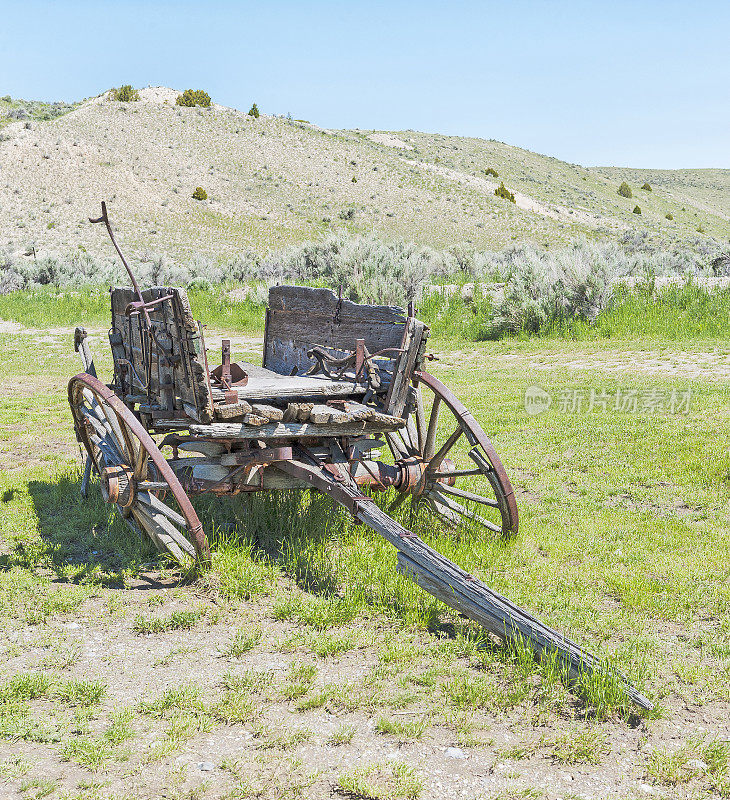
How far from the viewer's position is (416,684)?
3.23 meters

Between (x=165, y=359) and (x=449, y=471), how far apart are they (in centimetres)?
204

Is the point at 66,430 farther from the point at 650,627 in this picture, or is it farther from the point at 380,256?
the point at 380,256

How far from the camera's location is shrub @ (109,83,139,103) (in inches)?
2328

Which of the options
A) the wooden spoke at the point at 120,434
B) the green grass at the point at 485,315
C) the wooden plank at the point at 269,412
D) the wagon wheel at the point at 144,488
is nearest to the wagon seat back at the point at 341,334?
the wooden plank at the point at 269,412

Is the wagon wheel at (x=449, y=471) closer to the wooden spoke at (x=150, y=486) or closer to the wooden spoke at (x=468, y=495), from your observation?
the wooden spoke at (x=468, y=495)

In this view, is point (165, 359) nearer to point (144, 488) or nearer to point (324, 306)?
point (144, 488)

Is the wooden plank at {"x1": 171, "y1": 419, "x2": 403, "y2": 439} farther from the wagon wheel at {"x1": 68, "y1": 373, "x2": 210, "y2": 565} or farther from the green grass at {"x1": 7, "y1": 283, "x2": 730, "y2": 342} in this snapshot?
the green grass at {"x1": 7, "y1": 283, "x2": 730, "y2": 342}

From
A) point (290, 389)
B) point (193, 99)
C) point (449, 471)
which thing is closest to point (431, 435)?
point (449, 471)

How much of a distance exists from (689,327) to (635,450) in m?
7.22

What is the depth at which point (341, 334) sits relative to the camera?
534 cm

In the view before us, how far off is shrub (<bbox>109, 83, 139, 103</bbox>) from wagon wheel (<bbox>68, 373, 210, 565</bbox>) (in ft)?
203

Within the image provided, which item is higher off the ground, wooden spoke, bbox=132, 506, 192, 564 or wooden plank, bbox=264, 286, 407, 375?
wooden plank, bbox=264, 286, 407, 375

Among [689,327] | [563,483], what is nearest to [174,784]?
[563,483]

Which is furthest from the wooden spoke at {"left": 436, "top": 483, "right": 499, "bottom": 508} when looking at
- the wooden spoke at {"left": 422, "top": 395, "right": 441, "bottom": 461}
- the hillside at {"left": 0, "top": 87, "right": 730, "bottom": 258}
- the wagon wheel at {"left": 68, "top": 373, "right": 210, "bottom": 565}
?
the hillside at {"left": 0, "top": 87, "right": 730, "bottom": 258}
